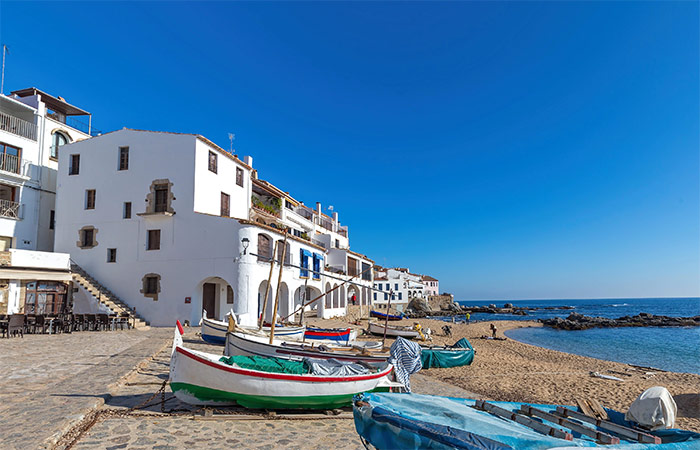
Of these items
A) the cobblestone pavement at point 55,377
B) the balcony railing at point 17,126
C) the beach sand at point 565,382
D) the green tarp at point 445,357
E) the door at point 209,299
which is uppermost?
the balcony railing at point 17,126

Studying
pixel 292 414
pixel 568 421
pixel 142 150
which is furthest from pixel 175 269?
pixel 568 421

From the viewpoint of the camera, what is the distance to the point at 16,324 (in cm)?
1830

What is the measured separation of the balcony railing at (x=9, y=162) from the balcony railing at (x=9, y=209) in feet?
6.95

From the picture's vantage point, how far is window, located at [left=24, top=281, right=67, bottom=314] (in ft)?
76.2

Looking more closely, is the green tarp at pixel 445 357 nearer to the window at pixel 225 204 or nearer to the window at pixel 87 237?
the window at pixel 225 204

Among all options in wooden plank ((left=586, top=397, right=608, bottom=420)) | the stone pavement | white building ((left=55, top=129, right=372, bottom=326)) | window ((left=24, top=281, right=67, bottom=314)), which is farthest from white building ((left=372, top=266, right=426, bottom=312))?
wooden plank ((left=586, top=397, right=608, bottom=420))

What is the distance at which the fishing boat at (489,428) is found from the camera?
496 centimetres

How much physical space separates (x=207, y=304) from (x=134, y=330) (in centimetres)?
531

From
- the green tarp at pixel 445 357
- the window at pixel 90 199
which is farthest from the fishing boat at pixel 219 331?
the window at pixel 90 199

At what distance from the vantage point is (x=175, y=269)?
25.9 meters

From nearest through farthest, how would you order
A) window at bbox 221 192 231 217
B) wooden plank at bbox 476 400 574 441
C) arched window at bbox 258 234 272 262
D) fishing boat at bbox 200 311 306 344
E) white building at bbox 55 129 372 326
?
wooden plank at bbox 476 400 574 441 → fishing boat at bbox 200 311 306 344 → white building at bbox 55 129 372 326 → arched window at bbox 258 234 272 262 → window at bbox 221 192 231 217

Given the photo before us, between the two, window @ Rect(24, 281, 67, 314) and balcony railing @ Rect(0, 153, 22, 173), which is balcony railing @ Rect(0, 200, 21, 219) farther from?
window @ Rect(24, 281, 67, 314)

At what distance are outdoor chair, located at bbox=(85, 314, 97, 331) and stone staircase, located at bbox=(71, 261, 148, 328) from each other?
225 centimetres

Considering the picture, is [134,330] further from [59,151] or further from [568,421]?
[568,421]
